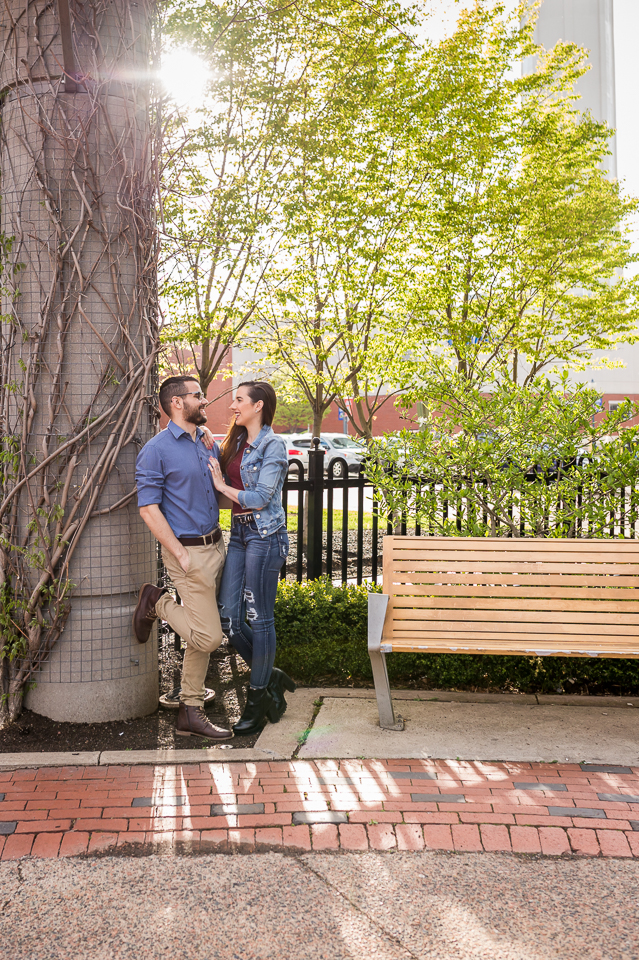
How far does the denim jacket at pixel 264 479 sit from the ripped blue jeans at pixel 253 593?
9 cm

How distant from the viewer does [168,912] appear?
2.55 m

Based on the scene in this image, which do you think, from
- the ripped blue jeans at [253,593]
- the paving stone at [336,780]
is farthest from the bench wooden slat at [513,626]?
the paving stone at [336,780]

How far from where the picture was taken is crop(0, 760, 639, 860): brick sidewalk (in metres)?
2.96

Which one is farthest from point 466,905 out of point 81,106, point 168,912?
point 81,106

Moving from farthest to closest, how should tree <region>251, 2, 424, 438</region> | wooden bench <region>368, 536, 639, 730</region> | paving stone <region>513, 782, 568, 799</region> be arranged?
tree <region>251, 2, 424, 438</region>, wooden bench <region>368, 536, 639, 730</region>, paving stone <region>513, 782, 568, 799</region>

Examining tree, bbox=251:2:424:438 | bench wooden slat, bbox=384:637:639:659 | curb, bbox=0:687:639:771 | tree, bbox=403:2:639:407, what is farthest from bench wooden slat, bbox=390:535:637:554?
tree, bbox=403:2:639:407

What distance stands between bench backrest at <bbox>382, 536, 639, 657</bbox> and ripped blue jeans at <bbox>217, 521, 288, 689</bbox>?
1.98 ft

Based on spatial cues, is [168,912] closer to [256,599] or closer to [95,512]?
[256,599]

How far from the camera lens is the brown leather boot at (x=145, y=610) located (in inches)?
159

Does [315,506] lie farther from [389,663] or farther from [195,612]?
[195,612]

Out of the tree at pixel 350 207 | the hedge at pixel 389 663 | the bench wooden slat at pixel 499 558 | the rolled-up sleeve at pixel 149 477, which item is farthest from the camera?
the tree at pixel 350 207

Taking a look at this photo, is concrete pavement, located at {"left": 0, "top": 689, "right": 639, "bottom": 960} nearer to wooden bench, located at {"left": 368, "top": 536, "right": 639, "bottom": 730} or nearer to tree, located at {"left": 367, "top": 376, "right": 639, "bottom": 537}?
wooden bench, located at {"left": 368, "top": 536, "right": 639, "bottom": 730}

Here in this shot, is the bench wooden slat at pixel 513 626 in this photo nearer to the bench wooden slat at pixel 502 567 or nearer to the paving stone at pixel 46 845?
the bench wooden slat at pixel 502 567

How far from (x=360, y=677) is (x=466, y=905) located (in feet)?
7.78
